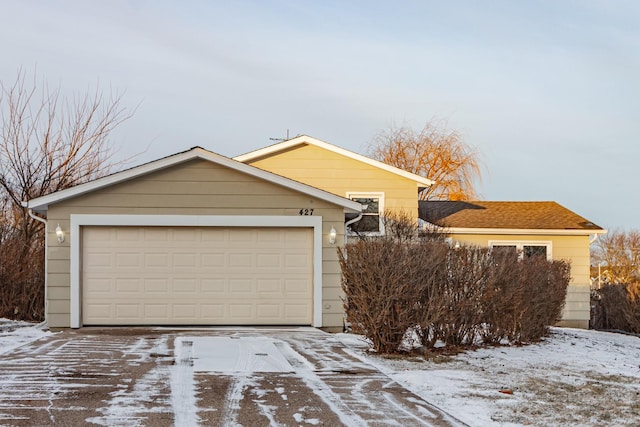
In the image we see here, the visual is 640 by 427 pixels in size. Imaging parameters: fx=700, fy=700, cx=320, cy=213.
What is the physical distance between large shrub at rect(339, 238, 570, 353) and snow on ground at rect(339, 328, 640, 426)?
43cm

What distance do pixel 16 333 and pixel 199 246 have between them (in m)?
3.82

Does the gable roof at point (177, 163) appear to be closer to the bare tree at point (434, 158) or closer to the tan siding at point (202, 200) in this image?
the tan siding at point (202, 200)

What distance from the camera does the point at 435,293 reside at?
10.4m

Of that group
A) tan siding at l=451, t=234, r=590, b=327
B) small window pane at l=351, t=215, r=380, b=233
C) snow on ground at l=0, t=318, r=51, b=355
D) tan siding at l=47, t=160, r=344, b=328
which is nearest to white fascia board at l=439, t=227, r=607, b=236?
tan siding at l=451, t=234, r=590, b=327

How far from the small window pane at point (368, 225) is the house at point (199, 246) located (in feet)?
16.2

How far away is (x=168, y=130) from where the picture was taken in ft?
78.8

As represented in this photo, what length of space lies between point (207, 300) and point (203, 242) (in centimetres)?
120

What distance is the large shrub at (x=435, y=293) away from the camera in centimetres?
1005

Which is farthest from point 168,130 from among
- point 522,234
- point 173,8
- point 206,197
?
point 522,234

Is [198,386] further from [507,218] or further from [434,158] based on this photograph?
[434,158]

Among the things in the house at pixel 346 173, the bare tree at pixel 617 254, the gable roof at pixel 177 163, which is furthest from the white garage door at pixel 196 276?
the bare tree at pixel 617 254

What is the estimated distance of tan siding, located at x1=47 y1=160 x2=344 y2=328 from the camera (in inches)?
559

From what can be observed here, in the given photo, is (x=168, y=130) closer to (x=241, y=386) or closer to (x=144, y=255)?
(x=144, y=255)

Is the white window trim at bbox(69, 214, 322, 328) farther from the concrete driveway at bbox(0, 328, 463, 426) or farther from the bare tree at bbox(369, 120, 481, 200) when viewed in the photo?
the bare tree at bbox(369, 120, 481, 200)
